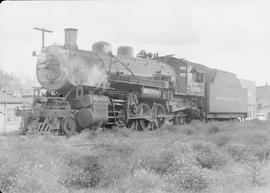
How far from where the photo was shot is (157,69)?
17859 mm

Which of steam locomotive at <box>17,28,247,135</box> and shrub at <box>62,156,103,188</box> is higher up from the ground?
steam locomotive at <box>17,28,247,135</box>

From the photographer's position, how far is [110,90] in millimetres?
14961

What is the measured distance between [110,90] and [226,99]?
10.1 metres

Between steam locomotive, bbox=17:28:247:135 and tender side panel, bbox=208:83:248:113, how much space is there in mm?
235

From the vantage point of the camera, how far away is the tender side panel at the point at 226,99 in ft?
69.2

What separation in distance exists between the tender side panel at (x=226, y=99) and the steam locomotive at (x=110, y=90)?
9.3 inches

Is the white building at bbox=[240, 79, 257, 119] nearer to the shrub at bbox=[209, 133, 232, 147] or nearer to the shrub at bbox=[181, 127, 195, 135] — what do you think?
the shrub at bbox=[181, 127, 195, 135]

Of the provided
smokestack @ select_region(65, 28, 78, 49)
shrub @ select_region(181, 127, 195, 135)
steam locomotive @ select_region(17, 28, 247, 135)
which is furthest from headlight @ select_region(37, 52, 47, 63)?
shrub @ select_region(181, 127, 195, 135)

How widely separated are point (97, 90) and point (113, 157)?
23.1ft

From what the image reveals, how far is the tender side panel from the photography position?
69.2 ft

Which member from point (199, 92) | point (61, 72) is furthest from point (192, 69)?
point (61, 72)

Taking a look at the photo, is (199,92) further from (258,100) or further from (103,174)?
(258,100)

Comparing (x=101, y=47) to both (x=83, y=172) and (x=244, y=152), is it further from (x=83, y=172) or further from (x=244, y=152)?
(x=83, y=172)

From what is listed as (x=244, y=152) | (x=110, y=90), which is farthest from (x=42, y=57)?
(x=244, y=152)
